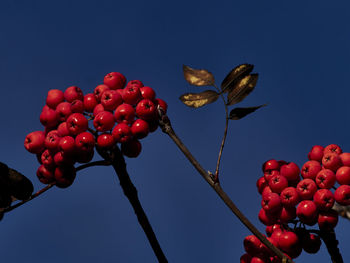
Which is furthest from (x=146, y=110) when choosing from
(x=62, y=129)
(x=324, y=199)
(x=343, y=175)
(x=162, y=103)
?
(x=343, y=175)

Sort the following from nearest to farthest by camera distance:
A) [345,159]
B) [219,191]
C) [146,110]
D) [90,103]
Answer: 1. [219,191]
2. [146,110]
3. [90,103]
4. [345,159]

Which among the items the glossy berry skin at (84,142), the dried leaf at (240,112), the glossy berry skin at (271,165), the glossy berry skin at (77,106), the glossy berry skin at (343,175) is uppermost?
the glossy berry skin at (77,106)

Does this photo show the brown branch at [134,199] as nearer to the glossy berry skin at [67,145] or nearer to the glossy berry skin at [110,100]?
the glossy berry skin at [67,145]

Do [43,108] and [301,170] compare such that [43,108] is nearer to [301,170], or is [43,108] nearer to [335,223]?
[301,170]

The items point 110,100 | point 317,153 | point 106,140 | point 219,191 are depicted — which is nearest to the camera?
point 219,191

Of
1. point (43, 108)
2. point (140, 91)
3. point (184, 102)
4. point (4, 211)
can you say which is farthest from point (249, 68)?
point (4, 211)

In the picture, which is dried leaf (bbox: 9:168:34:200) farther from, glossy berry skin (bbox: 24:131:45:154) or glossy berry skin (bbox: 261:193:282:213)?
glossy berry skin (bbox: 261:193:282:213)

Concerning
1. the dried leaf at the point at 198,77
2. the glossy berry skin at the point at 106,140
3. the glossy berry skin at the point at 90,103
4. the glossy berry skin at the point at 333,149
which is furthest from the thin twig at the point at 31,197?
the glossy berry skin at the point at 333,149

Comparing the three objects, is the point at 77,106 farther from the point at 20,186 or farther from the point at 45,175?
the point at 20,186
